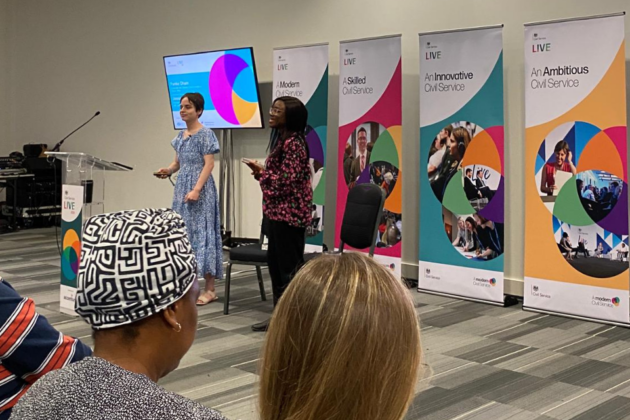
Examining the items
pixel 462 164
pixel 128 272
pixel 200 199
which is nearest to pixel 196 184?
pixel 200 199

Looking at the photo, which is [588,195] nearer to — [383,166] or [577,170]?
[577,170]

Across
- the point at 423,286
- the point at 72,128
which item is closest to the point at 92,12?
the point at 72,128

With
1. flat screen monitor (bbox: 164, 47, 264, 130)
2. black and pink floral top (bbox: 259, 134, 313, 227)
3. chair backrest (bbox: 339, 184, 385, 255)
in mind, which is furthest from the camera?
flat screen monitor (bbox: 164, 47, 264, 130)

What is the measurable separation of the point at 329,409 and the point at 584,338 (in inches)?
152

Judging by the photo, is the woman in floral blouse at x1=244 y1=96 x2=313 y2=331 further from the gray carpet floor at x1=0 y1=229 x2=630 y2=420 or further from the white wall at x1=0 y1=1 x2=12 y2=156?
the white wall at x1=0 y1=1 x2=12 y2=156

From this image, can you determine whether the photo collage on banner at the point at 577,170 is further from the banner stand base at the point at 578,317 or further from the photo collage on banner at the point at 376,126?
the photo collage on banner at the point at 376,126

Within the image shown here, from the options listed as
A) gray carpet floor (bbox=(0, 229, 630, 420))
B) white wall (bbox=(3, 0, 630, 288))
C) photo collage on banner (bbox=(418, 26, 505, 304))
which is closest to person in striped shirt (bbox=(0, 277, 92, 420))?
gray carpet floor (bbox=(0, 229, 630, 420))

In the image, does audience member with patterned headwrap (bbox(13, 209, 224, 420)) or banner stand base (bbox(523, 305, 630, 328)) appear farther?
banner stand base (bbox(523, 305, 630, 328))

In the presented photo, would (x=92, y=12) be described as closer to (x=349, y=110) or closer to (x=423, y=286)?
(x=349, y=110)

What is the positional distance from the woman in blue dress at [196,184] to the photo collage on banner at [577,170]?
221cm

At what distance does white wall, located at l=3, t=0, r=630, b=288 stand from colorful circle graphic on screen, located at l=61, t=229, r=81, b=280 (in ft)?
8.51

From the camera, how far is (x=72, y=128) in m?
9.69

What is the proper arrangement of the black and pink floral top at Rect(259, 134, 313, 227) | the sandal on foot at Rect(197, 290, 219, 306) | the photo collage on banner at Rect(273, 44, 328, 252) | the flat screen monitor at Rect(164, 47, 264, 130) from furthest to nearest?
1. the flat screen monitor at Rect(164, 47, 264, 130)
2. the photo collage on banner at Rect(273, 44, 328, 252)
3. the sandal on foot at Rect(197, 290, 219, 306)
4. the black and pink floral top at Rect(259, 134, 313, 227)

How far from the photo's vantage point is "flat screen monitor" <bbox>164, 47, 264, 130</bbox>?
705cm
